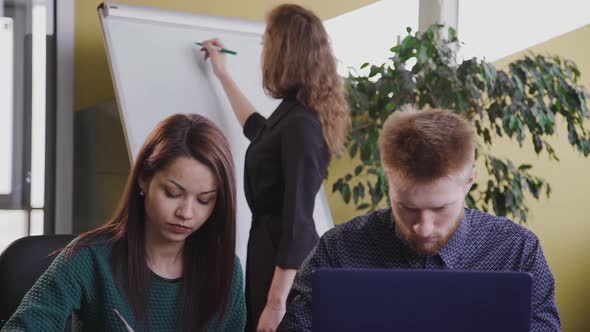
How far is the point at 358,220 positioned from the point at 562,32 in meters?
3.00

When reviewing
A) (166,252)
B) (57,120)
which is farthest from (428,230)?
(57,120)

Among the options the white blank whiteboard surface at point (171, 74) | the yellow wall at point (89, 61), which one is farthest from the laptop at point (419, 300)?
the yellow wall at point (89, 61)

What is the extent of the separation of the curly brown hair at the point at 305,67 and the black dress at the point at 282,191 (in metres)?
0.03

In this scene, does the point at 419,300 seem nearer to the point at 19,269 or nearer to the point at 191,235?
the point at 191,235

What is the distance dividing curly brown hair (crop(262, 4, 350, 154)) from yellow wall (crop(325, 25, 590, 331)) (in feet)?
6.85

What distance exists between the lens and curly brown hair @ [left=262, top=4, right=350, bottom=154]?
7.55 feet

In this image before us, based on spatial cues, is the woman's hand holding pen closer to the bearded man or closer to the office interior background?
the office interior background

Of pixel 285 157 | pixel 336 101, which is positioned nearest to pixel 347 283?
pixel 285 157

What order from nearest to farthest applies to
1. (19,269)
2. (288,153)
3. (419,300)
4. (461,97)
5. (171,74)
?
(419,300) < (19,269) < (288,153) < (171,74) < (461,97)

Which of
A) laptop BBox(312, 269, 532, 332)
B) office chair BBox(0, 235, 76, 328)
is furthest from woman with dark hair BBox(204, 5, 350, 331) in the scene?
laptop BBox(312, 269, 532, 332)

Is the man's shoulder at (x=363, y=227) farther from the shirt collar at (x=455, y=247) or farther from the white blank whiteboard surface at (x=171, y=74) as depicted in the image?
the white blank whiteboard surface at (x=171, y=74)

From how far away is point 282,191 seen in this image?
7.42ft

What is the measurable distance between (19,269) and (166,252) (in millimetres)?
470

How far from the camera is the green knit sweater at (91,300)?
1.42 meters
